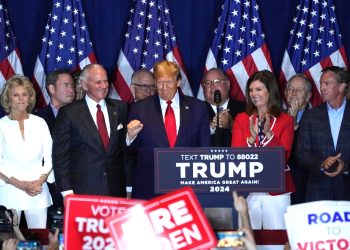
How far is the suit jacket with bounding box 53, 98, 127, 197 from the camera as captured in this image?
5621 millimetres

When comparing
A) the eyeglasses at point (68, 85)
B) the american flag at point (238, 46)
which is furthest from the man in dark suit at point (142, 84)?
the american flag at point (238, 46)

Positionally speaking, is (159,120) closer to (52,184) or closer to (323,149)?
(323,149)

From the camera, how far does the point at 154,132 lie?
5.55 meters

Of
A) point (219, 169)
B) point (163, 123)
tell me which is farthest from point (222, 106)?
point (219, 169)

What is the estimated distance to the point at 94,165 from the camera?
568cm

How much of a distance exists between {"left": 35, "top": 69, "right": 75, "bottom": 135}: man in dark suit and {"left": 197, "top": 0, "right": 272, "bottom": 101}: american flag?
1.37 meters

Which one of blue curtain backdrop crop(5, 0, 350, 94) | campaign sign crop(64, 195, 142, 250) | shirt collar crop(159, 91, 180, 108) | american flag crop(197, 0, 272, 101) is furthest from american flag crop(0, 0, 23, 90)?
campaign sign crop(64, 195, 142, 250)

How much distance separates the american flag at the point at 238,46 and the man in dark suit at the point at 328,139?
4.85ft

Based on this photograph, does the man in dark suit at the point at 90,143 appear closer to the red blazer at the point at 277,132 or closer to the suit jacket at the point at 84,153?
the suit jacket at the point at 84,153

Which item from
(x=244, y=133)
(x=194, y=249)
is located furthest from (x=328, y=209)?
(x=244, y=133)

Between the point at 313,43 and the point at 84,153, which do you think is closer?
the point at 84,153

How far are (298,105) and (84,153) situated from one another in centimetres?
196

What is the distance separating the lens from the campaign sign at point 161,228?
11.8 feet

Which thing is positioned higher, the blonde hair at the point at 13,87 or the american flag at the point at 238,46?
the american flag at the point at 238,46
